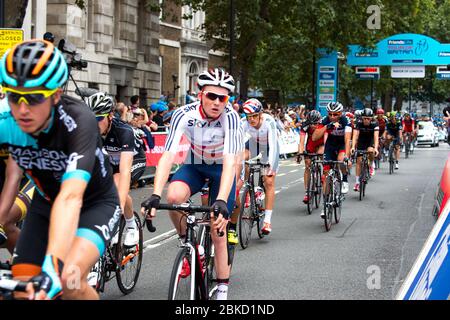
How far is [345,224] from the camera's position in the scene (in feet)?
45.0

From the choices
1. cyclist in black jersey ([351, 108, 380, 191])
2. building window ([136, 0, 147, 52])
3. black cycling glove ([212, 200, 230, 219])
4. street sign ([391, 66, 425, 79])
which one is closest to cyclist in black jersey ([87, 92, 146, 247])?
black cycling glove ([212, 200, 230, 219])

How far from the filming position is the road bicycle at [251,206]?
436 inches

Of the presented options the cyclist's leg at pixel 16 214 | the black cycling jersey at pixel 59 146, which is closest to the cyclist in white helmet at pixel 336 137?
the cyclist's leg at pixel 16 214

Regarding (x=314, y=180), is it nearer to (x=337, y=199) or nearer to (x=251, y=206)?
(x=337, y=199)

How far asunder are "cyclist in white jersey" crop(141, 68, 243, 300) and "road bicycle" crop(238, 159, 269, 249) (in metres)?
3.63

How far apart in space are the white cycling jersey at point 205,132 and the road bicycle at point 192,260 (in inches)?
23.0

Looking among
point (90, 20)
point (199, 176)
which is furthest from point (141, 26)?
point (199, 176)

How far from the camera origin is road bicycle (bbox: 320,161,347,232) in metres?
13.0

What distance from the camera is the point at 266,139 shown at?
12.0 metres

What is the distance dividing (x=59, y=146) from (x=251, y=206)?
291 inches

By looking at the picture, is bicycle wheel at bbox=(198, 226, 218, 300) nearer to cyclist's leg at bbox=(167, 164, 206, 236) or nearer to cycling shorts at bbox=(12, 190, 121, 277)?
cyclist's leg at bbox=(167, 164, 206, 236)

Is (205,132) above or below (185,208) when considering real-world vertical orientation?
above

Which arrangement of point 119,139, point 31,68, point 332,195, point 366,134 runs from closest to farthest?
point 31,68
point 119,139
point 332,195
point 366,134
